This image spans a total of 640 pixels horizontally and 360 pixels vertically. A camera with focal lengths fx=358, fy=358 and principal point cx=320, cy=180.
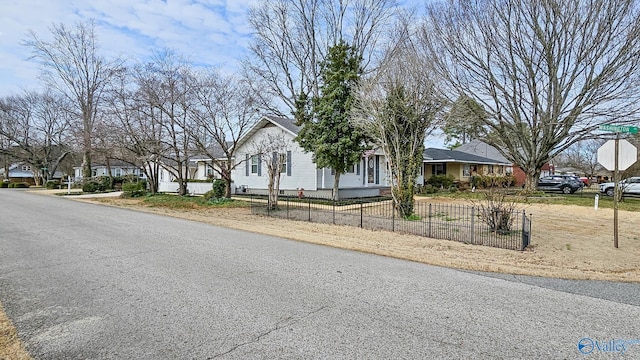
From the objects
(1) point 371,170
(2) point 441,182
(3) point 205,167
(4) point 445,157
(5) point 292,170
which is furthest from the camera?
(4) point 445,157

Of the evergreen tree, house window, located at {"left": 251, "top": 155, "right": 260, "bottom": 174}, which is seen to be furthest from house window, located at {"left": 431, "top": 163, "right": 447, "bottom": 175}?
house window, located at {"left": 251, "top": 155, "right": 260, "bottom": 174}

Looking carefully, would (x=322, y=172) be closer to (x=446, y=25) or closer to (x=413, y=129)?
(x=413, y=129)

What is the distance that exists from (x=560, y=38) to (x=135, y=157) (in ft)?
90.4

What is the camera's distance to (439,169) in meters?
34.7

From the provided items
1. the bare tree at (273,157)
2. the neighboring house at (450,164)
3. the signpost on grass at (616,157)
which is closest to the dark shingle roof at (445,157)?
the neighboring house at (450,164)

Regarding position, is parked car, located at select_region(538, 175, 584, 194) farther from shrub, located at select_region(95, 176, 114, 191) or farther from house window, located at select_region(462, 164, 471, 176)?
shrub, located at select_region(95, 176, 114, 191)

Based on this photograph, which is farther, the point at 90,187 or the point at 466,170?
the point at 466,170

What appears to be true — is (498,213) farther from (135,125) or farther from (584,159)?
(584,159)

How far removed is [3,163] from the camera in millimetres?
54938

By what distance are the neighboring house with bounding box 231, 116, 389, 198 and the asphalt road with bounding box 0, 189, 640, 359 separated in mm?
13925

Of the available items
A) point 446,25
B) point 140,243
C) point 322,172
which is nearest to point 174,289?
point 140,243

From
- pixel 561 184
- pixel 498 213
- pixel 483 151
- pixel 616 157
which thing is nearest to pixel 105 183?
pixel 498 213

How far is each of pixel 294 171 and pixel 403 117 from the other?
1083 cm

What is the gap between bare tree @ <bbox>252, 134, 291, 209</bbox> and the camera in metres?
15.2
